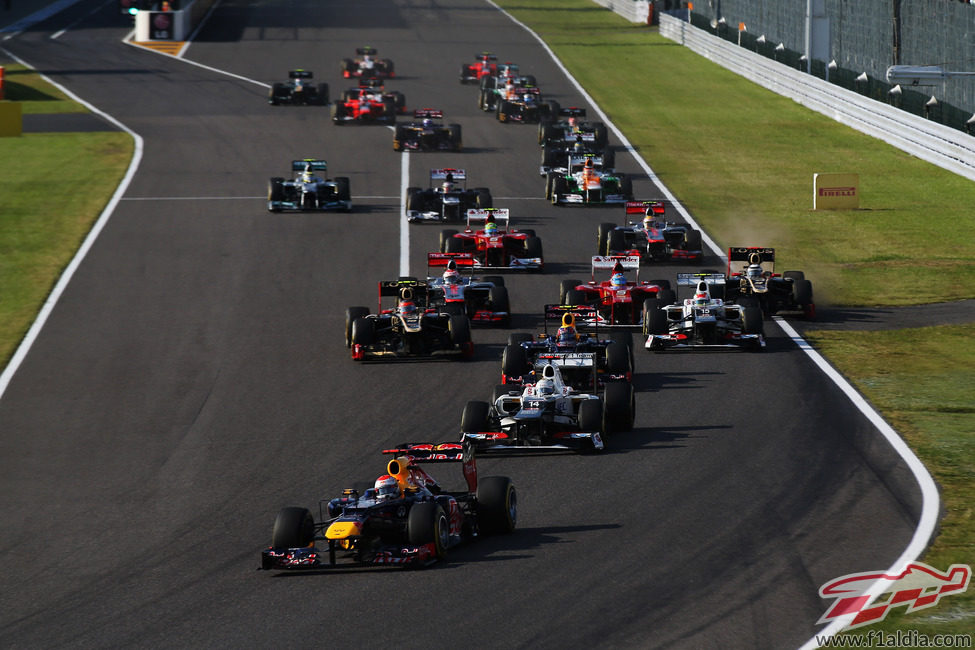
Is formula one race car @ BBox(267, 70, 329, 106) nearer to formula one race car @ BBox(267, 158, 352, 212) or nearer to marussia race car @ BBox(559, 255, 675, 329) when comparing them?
formula one race car @ BBox(267, 158, 352, 212)

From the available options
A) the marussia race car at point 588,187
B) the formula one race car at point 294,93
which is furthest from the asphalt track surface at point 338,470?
the formula one race car at point 294,93

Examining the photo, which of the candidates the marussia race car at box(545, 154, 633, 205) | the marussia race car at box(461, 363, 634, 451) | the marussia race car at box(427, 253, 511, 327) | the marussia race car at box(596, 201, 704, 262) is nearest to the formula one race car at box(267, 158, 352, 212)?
the marussia race car at box(545, 154, 633, 205)

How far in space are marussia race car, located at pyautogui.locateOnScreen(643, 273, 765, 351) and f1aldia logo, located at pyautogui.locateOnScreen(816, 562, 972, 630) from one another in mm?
12578

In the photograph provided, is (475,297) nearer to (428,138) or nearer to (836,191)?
(836,191)

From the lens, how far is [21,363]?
101 feet

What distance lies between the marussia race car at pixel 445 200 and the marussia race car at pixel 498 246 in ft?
17.6

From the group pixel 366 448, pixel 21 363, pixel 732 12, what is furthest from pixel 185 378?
pixel 732 12

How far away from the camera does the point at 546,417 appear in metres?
24.0

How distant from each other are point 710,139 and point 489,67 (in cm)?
1882

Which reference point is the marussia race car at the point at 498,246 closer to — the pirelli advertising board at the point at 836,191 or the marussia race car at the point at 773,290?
the marussia race car at the point at 773,290

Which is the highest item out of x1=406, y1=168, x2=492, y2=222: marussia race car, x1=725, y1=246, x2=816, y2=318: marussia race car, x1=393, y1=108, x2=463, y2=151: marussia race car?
x1=393, y1=108, x2=463, y2=151: marussia race car

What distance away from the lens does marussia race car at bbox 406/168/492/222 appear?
44.9m

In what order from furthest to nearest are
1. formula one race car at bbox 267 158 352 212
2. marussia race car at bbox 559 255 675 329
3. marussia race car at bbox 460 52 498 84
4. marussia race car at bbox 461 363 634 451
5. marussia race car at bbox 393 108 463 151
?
marussia race car at bbox 460 52 498 84 < marussia race car at bbox 393 108 463 151 < formula one race car at bbox 267 158 352 212 < marussia race car at bbox 559 255 675 329 < marussia race car at bbox 461 363 634 451

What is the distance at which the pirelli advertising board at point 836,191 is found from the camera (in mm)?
47469
